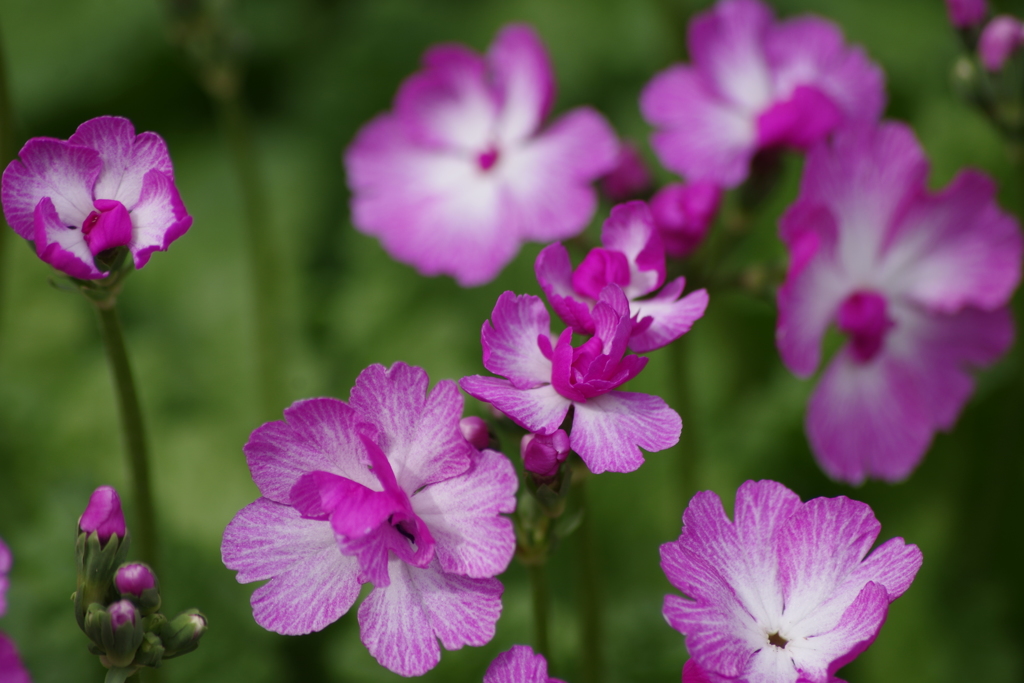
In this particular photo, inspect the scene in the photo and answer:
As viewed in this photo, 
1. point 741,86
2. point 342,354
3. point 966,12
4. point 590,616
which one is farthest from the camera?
point 342,354

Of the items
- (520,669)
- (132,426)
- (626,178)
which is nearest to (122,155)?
(132,426)

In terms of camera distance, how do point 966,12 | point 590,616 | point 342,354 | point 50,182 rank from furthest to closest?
point 342,354 < point 966,12 < point 590,616 < point 50,182

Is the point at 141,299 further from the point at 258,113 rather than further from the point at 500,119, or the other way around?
the point at 500,119

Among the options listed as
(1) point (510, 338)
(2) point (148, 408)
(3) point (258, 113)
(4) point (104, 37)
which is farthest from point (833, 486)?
(4) point (104, 37)

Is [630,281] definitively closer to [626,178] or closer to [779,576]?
[779,576]

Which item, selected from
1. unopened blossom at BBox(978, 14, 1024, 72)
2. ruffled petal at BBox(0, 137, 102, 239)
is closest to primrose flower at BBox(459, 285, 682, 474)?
ruffled petal at BBox(0, 137, 102, 239)

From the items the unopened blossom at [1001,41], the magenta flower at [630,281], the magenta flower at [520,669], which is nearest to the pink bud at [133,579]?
the magenta flower at [520,669]

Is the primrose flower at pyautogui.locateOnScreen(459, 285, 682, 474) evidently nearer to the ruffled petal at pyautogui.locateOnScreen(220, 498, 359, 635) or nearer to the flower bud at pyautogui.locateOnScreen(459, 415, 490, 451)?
the flower bud at pyautogui.locateOnScreen(459, 415, 490, 451)

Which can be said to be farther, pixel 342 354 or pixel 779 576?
pixel 342 354
